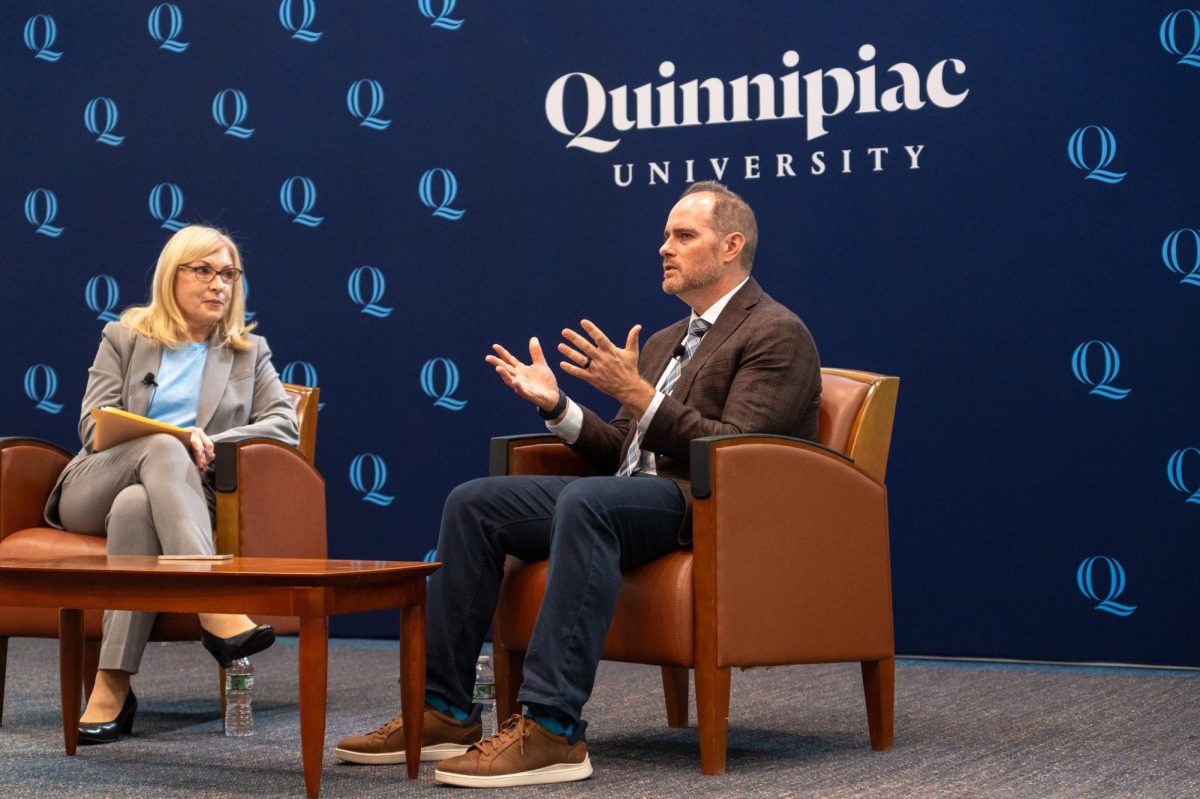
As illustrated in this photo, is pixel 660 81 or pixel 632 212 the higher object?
pixel 660 81

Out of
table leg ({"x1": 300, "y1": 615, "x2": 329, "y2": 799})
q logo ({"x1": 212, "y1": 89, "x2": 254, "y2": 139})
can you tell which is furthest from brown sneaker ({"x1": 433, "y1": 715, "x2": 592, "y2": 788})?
q logo ({"x1": 212, "y1": 89, "x2": 254, "y2": 139})

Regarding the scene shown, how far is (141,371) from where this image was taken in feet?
11.9

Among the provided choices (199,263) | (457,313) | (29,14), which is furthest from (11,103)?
(199,263)

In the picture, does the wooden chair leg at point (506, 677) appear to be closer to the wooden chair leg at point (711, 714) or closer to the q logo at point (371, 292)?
the wooden chair leg at point (711, 714)

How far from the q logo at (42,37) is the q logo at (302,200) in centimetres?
113

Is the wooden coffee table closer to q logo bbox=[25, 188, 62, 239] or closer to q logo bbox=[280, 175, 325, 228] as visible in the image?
q logo bbox=[280, 175, 325, 228]

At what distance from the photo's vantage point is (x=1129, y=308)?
4.08 m

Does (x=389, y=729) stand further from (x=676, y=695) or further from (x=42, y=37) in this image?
(x=42, y=37)

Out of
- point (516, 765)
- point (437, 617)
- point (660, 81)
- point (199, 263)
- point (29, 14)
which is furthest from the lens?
point (29, 14)

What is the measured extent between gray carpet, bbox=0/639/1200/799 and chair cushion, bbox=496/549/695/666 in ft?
0.71

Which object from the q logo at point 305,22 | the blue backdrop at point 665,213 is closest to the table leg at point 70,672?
the blue backdrop at point 665,213

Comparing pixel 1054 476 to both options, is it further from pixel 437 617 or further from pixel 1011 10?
pixel 437 617

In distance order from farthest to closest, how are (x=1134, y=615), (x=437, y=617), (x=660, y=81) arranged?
1. (x=660, y=81)
2. (x=1134, y=615)
3. (x=437, y=617)

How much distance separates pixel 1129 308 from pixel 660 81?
1609 mm
